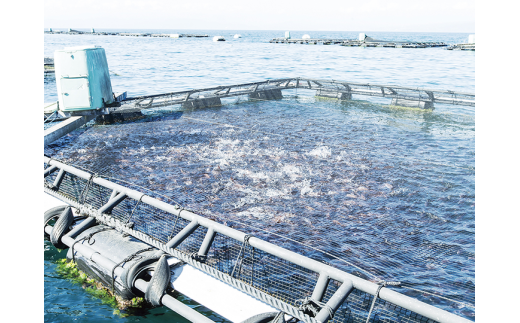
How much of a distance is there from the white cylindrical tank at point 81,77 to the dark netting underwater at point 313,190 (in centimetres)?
127

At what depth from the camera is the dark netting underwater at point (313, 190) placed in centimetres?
722

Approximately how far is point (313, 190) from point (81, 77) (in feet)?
34.8

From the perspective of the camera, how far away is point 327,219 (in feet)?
30.1

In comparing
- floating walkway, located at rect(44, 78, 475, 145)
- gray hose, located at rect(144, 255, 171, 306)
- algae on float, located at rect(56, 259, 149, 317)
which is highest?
floating walkway, located at rect(44, 78, 475, 145)

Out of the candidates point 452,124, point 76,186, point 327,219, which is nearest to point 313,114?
point 452,124

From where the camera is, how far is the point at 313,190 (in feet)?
35.1

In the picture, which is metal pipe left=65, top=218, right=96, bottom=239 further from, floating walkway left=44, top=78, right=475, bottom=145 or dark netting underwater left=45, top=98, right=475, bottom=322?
floating walkway left=44, top=78, right=475, bottom=145

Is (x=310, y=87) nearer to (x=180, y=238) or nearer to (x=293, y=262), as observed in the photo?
(x=180, y=238)

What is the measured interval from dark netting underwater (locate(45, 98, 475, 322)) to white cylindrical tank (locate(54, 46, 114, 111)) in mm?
1275

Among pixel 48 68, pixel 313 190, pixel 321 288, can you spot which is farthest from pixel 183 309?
pixel 48 68

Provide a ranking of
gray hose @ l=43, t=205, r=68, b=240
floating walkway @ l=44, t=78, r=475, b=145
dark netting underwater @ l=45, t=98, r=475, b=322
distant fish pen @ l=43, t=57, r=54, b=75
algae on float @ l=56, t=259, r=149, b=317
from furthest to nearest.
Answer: distant fish pen @ l=43, t=57, r=54, b=75
floating walkway @ l=44, t=78, r=475, b=145
gray hose @ l=43, t=205, r=68, b=240
dark netting underwater @ l=45, t=98, r=475, b=322
algae on float @ l=56, t=259, r=149, b=317

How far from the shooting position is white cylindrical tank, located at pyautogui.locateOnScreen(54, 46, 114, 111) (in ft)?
49.4

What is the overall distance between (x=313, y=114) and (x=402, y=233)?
1250 cm

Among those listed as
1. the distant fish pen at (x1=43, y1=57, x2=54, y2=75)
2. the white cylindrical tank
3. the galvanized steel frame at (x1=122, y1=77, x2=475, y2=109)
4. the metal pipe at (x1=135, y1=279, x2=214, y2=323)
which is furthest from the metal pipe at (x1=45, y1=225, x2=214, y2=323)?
the distant fish pen at (x1=43, y1=57, x2=54, y2=75)
